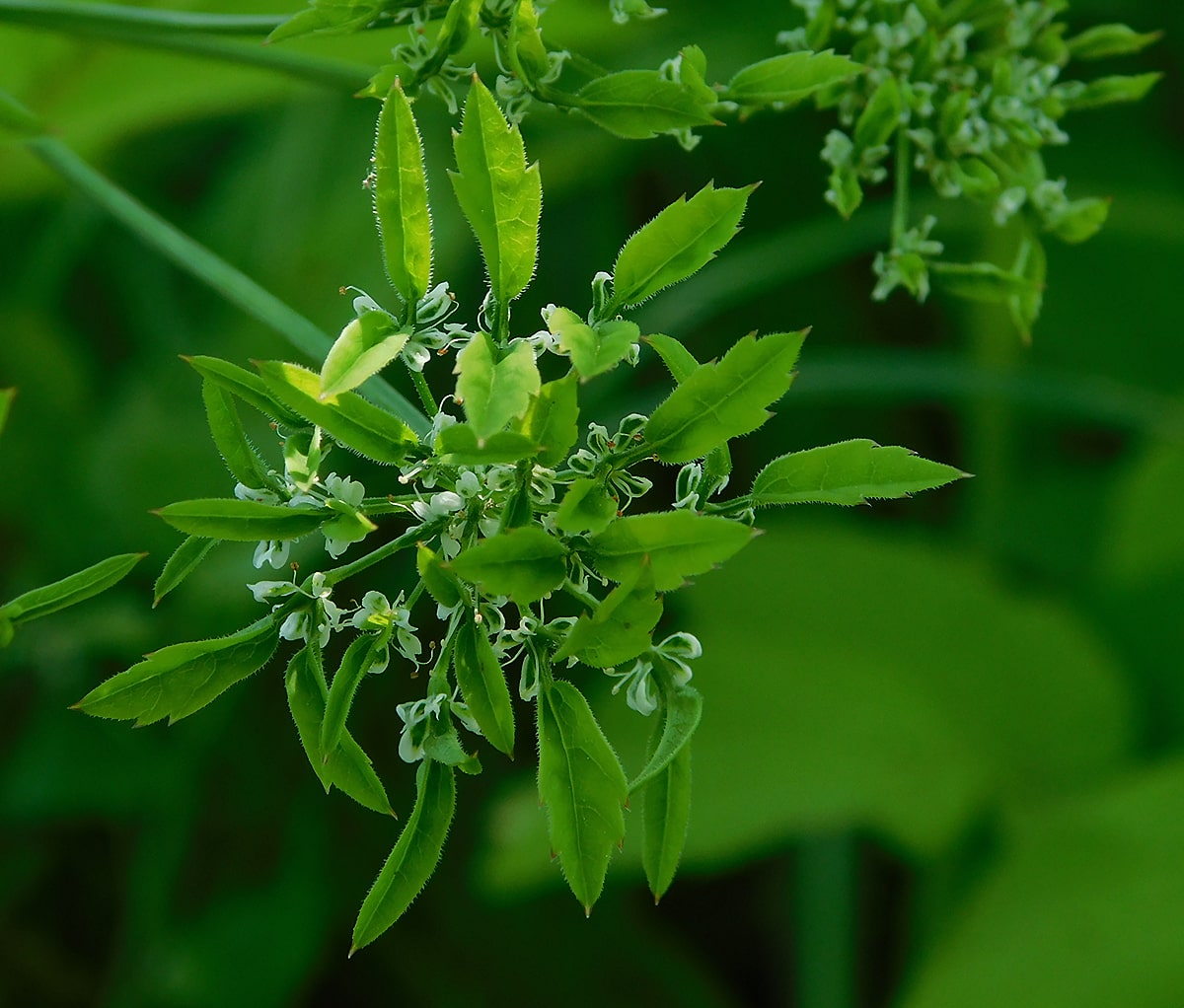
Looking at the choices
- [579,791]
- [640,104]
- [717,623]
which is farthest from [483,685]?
[717,623]

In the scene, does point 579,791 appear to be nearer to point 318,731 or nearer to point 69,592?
point 318,731

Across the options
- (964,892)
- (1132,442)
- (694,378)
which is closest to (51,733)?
(964,892)

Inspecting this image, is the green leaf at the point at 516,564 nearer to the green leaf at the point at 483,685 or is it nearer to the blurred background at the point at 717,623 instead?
the green leaf at the point at 483,685

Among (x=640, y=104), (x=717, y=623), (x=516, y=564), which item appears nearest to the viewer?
(x=516, y=564)

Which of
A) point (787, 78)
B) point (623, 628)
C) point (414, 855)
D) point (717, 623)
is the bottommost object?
point (717, 623)

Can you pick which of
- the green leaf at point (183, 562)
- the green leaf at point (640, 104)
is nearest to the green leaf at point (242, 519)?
the green leaf at point (183, 562)

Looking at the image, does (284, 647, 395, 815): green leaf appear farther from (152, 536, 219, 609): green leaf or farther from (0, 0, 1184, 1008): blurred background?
(0, 0, 1184, 1008): blurred background

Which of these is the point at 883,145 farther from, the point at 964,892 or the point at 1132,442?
the point at 1132,442
